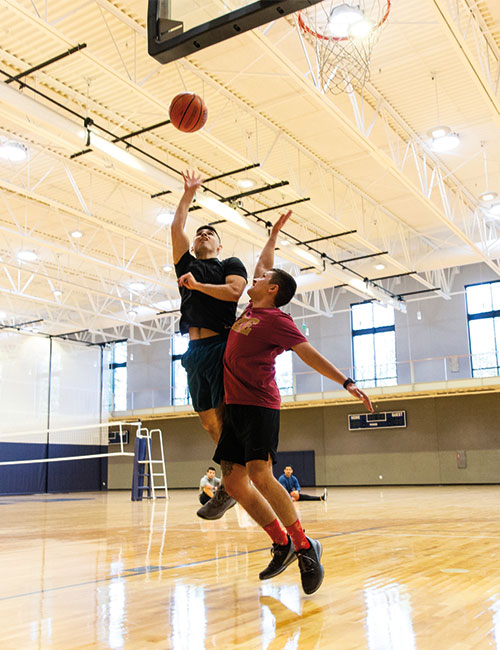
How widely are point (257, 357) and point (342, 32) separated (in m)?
8.04

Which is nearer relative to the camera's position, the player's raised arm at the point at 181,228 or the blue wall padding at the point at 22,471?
the player's raised arm at the point at 181,228

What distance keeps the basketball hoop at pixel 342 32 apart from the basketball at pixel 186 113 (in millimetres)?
4519

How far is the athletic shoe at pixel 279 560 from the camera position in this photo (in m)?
3.51

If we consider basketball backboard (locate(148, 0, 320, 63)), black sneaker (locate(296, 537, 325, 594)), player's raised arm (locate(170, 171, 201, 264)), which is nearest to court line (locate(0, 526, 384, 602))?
black sneaker (locate(296, 537, 325, 594))

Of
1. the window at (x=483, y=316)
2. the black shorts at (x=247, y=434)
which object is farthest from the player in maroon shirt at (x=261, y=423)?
the window at (x=483, y=316)

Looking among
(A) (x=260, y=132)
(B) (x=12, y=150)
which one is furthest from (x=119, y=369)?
(A) (x=260, y=132)

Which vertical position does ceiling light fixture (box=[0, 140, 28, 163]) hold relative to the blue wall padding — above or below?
above

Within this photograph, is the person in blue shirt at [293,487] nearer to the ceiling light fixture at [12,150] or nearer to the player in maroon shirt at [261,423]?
the ceiling light fixture at [12,150]

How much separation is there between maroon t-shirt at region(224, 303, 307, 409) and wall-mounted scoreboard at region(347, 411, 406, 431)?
22499 mm

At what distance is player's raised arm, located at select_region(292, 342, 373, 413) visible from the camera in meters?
3.41

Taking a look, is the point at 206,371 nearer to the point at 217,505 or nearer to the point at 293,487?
the point at 217,505

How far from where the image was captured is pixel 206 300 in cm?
401

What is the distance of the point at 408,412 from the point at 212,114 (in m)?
15.3

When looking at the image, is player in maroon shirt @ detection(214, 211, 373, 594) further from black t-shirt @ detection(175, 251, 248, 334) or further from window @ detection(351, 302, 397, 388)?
Answer: window @ detection(351, 302, 397, 388)
